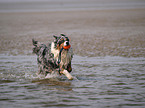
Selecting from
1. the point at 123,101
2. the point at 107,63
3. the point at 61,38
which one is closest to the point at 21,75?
the point at 61,38

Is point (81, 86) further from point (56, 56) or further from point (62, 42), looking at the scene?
point (62, 42)

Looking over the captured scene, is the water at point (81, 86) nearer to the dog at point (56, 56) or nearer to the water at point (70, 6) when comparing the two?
the dog at point (56, 56)

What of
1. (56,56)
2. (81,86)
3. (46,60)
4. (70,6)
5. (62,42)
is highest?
(70,6)

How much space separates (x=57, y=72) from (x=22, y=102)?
180 cm

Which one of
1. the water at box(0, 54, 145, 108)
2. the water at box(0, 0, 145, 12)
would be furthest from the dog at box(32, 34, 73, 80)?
the water at box(0, 0, 145, 12)

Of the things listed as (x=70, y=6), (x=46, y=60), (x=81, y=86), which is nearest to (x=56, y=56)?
(x=46, y=60)

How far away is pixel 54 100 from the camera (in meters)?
7.17

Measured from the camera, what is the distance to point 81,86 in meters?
8.24

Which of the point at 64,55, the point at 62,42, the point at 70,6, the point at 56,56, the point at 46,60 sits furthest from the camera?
the point at 70,6

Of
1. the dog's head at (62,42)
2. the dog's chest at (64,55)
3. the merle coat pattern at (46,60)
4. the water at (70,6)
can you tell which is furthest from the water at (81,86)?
the water at (70,6)

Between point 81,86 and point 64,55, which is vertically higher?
point 64,55

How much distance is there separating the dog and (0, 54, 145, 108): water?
37 cm

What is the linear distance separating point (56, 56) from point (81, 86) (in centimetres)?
102

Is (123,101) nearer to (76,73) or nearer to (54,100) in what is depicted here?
(54,100)
